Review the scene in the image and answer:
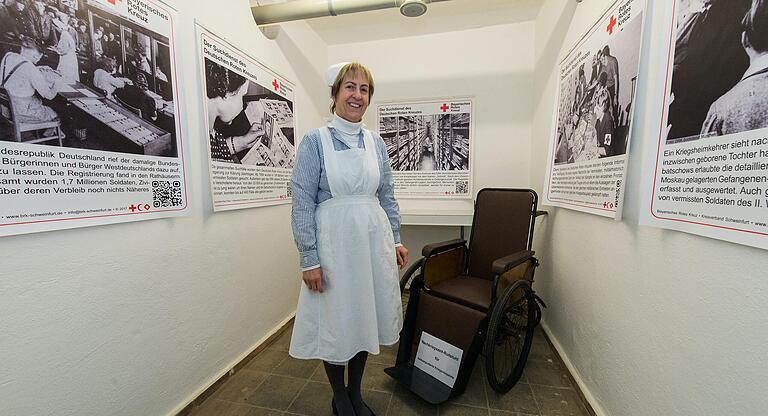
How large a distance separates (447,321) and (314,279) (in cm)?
78

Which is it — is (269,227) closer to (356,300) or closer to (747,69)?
(356,300)

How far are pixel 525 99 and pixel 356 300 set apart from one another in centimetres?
237

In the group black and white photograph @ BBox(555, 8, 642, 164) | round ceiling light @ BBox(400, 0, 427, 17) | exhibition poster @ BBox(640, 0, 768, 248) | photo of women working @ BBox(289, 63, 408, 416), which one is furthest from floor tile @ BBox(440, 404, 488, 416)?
round ceiling light @ BBox(400, 0, 427, 17)

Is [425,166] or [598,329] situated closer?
[598,329]

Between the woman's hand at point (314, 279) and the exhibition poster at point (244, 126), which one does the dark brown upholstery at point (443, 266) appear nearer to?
the woman's hand at point (314, 279)

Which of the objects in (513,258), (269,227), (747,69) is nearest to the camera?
(747,69)

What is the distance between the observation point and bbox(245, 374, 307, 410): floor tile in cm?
152

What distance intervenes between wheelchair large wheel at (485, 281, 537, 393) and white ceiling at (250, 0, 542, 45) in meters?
2.31

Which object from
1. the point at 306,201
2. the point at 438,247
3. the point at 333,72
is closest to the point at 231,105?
the point at 333,72

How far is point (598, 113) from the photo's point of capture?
1.40m

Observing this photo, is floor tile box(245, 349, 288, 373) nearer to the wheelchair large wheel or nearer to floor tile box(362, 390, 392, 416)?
floor tile box(362, 390, 392, 416)

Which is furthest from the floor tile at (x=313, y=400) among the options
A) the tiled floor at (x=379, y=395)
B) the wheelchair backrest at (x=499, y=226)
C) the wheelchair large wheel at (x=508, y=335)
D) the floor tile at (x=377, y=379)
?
the wheelchair backrest at (x=499, y=226)

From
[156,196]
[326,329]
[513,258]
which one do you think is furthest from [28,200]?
[513,258]

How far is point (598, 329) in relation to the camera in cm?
140
